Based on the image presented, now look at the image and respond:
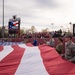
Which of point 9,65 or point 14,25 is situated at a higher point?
point 14,25

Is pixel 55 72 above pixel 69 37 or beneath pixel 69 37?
beneath

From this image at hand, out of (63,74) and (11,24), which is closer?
(63,74)

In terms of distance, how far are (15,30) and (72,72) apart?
769 inches

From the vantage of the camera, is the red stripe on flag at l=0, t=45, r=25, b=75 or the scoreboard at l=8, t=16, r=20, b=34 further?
the scoreboard at l=8, t=16, r=20, b=34

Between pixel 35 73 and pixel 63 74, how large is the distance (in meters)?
0.40

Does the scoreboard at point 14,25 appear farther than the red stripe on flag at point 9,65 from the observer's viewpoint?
Yes

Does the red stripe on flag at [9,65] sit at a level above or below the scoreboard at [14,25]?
below

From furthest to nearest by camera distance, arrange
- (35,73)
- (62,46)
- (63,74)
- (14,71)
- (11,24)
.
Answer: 1. (11,24)
2. (62,46)
3. (14,71)
4. (35,73)
5. (63,74)

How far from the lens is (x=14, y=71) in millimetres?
3125

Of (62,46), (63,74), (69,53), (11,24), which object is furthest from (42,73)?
(11,24)

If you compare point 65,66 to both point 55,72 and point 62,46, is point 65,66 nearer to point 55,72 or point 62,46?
point 55,72

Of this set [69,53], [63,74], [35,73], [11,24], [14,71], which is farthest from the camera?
[11,24]

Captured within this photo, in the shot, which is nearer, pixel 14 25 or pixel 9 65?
pixel 9 65

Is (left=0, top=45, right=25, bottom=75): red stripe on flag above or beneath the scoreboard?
beneath
